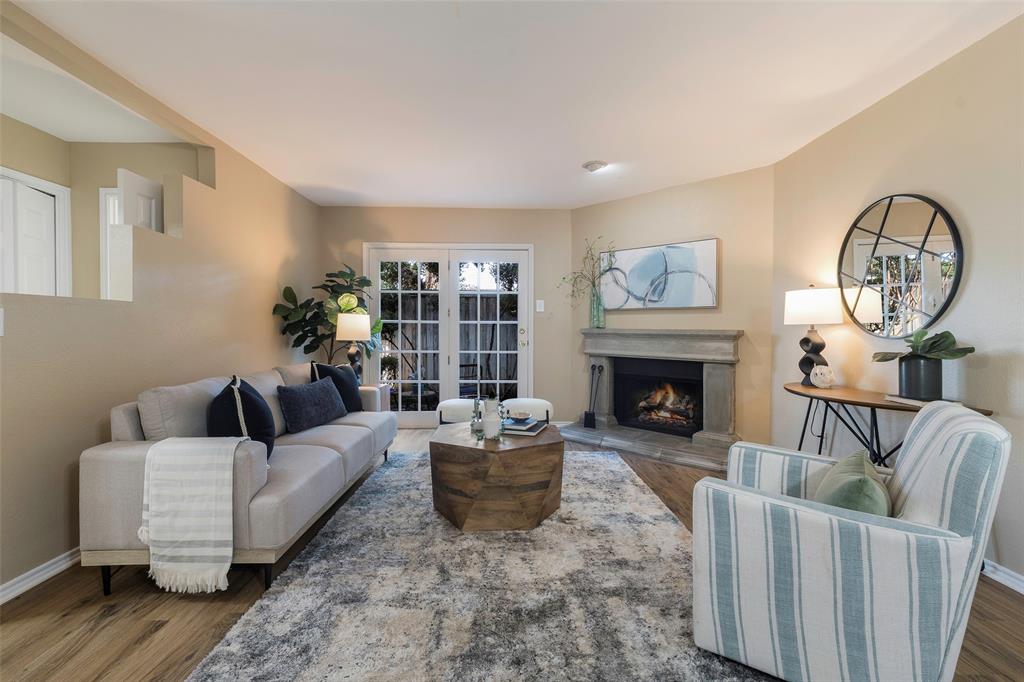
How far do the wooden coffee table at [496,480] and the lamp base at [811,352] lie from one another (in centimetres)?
191

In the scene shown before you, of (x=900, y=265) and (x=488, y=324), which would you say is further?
(x=488, y=324)

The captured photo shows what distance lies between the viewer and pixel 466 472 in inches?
97.1

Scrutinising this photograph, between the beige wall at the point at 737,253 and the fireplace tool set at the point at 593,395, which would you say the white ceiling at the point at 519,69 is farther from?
the fireplace tool set at the point at 593,395

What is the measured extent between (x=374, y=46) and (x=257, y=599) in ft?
8.37

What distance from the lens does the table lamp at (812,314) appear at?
2.92m

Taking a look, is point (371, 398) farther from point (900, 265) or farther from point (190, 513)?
point (900, 265)

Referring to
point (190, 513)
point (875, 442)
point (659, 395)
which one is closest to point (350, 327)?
point (190, 513)

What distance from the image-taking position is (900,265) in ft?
8.68

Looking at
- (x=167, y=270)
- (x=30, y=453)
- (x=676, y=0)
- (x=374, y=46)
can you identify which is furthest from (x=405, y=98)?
(x=30, y=453)

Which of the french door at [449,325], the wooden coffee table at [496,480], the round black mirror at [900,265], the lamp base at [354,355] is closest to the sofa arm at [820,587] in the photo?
the wooden coffee table at [496,480]

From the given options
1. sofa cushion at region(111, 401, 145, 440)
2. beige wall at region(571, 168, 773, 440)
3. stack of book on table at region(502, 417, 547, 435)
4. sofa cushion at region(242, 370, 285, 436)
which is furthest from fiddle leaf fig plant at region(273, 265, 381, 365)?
beige wall at region(571, 168, 773, 440)

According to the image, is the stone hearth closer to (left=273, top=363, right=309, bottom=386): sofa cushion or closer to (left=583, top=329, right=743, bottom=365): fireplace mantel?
(left=583, top=329, right=743, bottom=365): fireplace mantel

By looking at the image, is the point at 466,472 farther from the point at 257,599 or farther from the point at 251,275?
the point at 251,275

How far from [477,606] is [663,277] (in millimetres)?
3478
